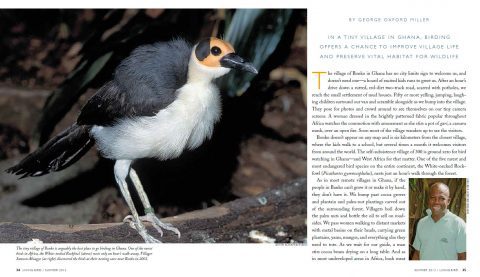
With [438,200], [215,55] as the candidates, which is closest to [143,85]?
[215,55]

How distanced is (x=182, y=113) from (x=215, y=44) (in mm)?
262

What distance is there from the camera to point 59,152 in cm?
219

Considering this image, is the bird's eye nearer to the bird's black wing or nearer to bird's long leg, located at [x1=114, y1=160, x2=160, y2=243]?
the bird's black wing

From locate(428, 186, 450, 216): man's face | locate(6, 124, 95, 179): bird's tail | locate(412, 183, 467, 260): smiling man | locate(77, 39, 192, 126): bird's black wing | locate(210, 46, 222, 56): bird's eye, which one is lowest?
locate(412, 183, 467, 260): smiling man

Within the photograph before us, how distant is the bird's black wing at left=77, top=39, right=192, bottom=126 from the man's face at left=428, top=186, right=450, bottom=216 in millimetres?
923

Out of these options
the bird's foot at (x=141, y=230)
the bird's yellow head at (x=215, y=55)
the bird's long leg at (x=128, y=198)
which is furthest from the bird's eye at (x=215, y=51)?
the bird's foot at (x=141, y=230)

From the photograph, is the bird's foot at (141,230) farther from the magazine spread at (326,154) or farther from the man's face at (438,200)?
the man's face at (438,200)

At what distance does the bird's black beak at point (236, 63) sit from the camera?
1.97 meters

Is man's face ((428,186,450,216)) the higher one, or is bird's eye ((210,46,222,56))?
bird's eye ((210,46,222,56))

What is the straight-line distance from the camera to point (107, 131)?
208 cm

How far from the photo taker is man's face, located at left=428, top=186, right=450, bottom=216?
2057 millimetres

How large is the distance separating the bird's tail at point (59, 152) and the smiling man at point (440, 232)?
1.20 metres

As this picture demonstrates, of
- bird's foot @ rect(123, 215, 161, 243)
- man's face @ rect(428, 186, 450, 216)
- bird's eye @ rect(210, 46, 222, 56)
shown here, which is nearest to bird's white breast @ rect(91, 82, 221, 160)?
bird's eye @ rect(210, 46, 222, 56)

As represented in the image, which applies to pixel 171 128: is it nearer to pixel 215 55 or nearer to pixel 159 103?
pixel 159 103
